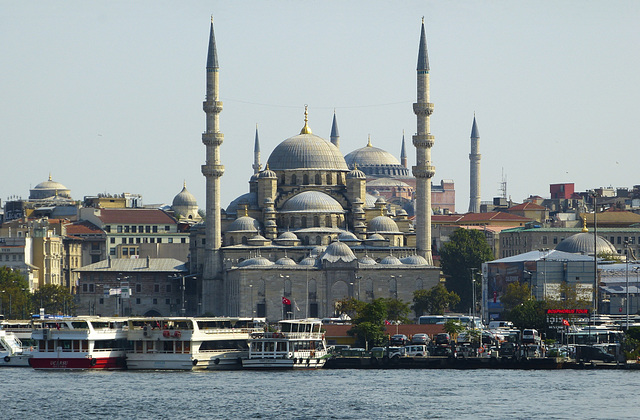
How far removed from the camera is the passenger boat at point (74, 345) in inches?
3703

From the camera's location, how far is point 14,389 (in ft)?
274

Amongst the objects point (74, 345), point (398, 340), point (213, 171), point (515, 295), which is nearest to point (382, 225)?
point (213, 171)

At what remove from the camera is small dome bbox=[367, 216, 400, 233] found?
459ft

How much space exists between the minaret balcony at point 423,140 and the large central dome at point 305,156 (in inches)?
497

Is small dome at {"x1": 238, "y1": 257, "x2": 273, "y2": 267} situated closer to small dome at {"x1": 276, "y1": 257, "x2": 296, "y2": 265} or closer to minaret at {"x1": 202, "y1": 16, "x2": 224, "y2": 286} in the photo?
small dome at {"x1": 276, "y1": 257, "x2": 296, "y2": 265}

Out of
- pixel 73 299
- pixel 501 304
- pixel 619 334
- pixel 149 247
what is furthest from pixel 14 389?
pixel 149 247

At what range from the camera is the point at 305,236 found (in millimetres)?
137875

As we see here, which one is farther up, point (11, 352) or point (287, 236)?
point (287, 236)

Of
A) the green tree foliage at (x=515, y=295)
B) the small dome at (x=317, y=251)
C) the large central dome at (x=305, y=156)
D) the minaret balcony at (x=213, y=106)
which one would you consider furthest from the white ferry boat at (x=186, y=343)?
the large central dome at (x=305, y=156)

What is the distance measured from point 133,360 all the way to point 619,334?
25.5m

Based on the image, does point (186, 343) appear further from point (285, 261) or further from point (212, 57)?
point (212, 57)

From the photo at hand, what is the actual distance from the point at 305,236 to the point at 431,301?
15167 millimetres

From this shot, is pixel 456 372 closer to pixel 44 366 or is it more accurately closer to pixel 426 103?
pixel 44 366

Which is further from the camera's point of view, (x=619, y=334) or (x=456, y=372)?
(x=619, y=334)
